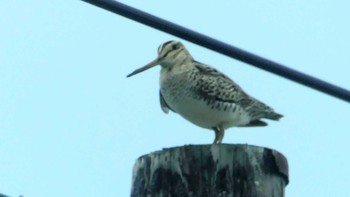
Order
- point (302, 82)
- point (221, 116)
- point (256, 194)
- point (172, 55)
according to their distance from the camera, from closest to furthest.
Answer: point (256, 194) < point (302, 82) < point (221, 116) < point (172, 55)

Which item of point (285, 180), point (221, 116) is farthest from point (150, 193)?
point (221, 116)

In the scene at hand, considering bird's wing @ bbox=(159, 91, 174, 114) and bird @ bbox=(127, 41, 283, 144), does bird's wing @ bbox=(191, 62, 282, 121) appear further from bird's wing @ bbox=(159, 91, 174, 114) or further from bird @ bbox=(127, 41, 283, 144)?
bird's wing @ bbox=(159, 91, 174, 114)

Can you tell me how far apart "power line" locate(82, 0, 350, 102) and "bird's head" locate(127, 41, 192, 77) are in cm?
638

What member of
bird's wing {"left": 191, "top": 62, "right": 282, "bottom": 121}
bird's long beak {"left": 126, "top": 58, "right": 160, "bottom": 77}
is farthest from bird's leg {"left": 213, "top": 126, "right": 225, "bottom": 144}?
bird's long beak {"left": 126, "top": 58, "right": 160, "bottom": 77}

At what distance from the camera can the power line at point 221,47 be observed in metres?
5.88

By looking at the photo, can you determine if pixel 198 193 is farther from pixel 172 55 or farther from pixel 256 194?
pixel 172 55

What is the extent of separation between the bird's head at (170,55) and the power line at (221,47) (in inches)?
251

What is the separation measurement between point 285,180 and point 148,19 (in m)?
1.13

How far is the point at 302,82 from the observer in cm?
587

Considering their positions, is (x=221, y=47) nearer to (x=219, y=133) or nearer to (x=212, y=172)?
(x=212, y=172)

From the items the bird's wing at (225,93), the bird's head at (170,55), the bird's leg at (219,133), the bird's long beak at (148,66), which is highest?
the bird's head at (170,55)

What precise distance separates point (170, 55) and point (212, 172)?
724 cm

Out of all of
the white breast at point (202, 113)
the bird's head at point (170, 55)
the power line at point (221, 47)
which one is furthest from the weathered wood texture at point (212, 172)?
the bird's head at point (170, 55)

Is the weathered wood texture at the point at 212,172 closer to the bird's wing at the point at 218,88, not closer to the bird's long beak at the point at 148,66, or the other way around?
the bird's long beak at the point at 148,66
